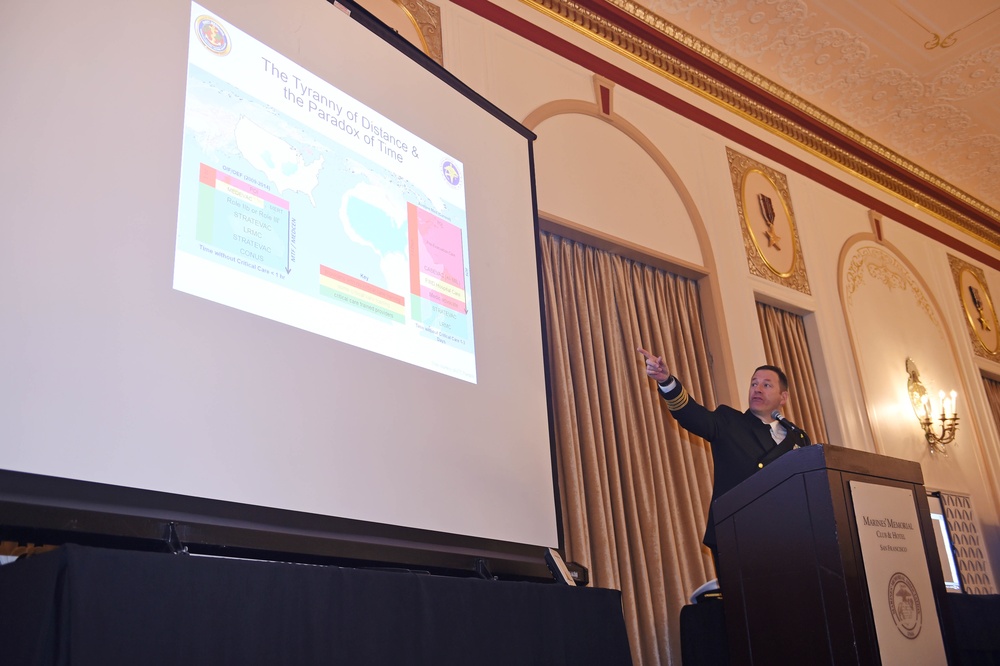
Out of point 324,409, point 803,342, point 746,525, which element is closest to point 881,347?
point 803,342

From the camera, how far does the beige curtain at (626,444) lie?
377cm

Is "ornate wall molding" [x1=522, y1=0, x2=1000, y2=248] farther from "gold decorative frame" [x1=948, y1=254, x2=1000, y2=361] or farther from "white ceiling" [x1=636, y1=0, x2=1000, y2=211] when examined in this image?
"gold decorative frame" [x1=948, y1=254, x2=1000, y2=361]

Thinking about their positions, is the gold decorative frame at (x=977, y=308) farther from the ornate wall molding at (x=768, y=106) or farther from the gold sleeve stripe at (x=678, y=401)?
the gold sleeve stripe at (x=678, y=401)

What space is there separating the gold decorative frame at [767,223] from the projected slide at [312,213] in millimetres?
3199

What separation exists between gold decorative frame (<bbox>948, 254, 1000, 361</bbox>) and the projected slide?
19.4 feet

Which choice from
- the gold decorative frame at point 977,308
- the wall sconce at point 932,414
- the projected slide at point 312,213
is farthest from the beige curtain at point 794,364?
the projected slide at point 312,213

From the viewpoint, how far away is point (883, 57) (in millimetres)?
5797

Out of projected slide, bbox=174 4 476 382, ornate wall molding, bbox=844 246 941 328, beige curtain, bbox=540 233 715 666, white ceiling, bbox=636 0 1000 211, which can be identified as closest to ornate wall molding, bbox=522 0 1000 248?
white ceiling, bbox=636 0 1000 211

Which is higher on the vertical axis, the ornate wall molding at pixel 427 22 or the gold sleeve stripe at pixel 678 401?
the ornate wall molding at pixel 427 22

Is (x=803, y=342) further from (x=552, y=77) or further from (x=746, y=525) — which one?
(x=746, y=525)

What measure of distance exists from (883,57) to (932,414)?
254 cm

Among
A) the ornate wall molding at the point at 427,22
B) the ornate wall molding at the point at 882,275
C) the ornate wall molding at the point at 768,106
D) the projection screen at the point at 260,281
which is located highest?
the ornate wall molding at the point at 768,106

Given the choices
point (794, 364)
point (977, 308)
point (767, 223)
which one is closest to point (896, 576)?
point (794, 364)

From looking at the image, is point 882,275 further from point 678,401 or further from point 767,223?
point 678,401
